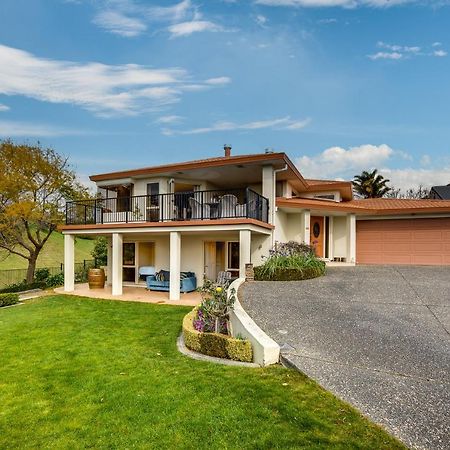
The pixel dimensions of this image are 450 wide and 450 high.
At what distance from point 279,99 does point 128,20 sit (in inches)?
310

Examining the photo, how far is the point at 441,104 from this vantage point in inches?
674

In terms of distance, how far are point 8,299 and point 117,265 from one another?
4848mm

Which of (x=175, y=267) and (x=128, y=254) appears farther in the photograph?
(x=128, y=254)

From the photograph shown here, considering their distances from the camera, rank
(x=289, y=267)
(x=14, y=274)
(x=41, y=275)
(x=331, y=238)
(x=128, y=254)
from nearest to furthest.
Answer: (x=289, y=267) → (x=128, y=254) → (x=331, y=238) → (x=41, y=275) → (x=14, y=274)

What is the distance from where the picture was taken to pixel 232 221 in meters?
12.7

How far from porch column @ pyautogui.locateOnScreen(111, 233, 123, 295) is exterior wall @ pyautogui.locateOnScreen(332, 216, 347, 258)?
37.4 feet

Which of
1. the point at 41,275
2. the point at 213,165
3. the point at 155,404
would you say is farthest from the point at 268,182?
the point at 41,275

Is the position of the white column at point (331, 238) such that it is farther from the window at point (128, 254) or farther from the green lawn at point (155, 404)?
the green lawn at point (155, 404)

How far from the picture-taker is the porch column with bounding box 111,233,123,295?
1514 cm

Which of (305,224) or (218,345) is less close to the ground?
(305,224)

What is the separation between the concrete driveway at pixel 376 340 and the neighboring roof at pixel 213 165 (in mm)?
4925

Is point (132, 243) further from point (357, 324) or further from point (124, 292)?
point (357, 324)

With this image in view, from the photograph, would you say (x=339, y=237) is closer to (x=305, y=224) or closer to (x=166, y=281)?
A: (x=305, y=224)

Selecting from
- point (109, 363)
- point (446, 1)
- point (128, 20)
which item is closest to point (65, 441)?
point (109, 363)
